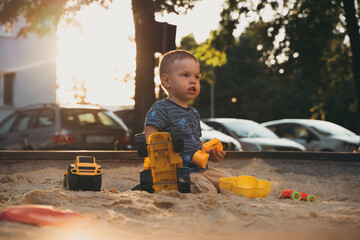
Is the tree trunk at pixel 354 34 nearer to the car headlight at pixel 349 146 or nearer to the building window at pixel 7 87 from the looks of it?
the car headlight at pixel 349 146

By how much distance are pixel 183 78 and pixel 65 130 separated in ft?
17.1

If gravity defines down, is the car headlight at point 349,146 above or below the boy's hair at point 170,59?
below

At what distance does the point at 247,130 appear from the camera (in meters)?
12.1

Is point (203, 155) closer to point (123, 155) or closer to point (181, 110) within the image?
point (181, 110)

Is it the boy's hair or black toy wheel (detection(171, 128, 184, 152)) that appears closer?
black toy wheel (detection(171, 128, 184, 152))

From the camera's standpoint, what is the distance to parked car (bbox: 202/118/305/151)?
11148 mm

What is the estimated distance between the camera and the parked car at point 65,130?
8.88m

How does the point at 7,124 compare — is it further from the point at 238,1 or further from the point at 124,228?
the point at 124,228

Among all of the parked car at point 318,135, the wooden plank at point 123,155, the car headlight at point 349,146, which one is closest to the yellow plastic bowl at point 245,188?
the wooden plank at point 123,155

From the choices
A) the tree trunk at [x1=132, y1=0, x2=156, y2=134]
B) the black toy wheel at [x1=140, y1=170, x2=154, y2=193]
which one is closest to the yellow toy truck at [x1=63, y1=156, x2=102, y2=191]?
the black toy wheel at [x1=140, y1=170, x2=154, y2=193]

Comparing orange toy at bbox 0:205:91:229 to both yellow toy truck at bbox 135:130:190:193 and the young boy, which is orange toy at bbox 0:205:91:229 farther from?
the young boy

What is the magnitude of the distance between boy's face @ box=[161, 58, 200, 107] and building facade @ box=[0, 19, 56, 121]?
1605 centimetres

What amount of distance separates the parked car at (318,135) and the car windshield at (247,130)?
1.81 meters

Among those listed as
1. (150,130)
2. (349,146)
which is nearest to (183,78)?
(150,130)
